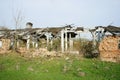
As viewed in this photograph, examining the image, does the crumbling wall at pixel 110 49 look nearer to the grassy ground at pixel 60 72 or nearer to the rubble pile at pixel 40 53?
the rubble pile at pixel 40 53

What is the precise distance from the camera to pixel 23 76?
653 inches

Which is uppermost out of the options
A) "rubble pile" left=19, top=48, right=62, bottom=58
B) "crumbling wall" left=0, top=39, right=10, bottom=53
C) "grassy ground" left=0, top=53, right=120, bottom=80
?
A: "crumbling wall" left=0, top=39, right=10, bottom=53

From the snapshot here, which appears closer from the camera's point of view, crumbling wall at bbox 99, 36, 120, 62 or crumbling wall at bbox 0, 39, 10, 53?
crumbling wall at bbox 99, 36, 120, 62

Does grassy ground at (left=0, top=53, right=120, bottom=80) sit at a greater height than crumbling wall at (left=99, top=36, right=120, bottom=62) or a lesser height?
lesser

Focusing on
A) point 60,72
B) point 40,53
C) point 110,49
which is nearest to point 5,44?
point 40,53

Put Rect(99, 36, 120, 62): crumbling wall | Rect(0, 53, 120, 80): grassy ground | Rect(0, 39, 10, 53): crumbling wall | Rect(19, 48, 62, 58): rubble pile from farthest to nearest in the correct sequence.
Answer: Rect(0, 39, 10, 53): crumbling wall
Rect(19, 48, 62, 58): rubble pile
Rect(99, 36, 120, 62): crumbling wall
Rect(0, 53, 120, 80): grassy ground

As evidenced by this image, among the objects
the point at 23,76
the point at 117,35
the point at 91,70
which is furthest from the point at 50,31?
the point at 23,76

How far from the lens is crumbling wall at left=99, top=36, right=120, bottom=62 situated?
90.9 ft

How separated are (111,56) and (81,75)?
435 inches

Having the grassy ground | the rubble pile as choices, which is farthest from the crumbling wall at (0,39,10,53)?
the grassy ground

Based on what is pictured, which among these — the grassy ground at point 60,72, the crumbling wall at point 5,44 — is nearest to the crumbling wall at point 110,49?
the grassy ground at point 60,72

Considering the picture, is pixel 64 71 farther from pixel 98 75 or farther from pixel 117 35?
pixel 117 35

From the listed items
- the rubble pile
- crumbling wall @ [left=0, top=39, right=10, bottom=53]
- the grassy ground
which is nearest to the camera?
the grassy ground

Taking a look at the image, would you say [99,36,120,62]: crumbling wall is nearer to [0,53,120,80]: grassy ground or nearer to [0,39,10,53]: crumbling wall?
[0,53,120,80]: grassy ground
